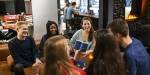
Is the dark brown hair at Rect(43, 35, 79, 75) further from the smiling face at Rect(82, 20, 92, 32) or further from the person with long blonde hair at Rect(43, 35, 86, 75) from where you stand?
the smiling face at Rect(82, 20, 92, 32)

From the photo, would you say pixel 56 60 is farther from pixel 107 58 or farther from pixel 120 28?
pixel 120 28

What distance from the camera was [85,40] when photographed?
424 centimetres

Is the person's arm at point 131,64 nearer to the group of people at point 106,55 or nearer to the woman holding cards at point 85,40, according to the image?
the group of people at point 106,55

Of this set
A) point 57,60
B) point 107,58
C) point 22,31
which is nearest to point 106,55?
point 107,58

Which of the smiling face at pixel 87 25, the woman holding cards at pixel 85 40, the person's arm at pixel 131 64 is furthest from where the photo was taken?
the smiling face at pixel 87 25

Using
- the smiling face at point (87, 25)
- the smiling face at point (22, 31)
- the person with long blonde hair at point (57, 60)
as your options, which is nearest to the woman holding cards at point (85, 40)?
the smiling face at point (87, 25)

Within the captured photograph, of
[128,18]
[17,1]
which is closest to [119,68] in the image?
[128,18]

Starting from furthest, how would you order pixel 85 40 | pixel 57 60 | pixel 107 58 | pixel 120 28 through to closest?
pixel 85 40 < pixel 120 28 < pixel 107 58 < pixel 57 60

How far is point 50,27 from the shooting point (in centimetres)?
459

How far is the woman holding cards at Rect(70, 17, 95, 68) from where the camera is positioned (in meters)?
3.96

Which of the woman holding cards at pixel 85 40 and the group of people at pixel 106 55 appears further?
the woman holding cards at pixel 85 40

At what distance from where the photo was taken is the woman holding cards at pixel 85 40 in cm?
396

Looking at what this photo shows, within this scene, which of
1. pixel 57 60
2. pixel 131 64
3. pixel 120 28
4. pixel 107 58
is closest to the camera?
pixel 57 60

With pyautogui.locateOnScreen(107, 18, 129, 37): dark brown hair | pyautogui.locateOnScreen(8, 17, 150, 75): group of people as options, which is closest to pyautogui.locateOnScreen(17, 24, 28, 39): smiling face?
pyautogui.locateOnScreen(8, 17, 150, 75): group of people
